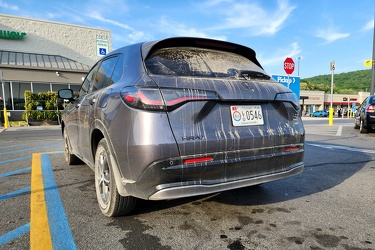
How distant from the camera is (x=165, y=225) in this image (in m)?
2.38

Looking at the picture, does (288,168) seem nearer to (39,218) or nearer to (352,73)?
(39,218)

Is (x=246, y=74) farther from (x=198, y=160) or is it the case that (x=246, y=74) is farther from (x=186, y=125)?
(x=198, y=160)

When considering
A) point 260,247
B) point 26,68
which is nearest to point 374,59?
point 260,247

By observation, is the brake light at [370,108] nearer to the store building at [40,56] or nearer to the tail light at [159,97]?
the tail light at [159,97]

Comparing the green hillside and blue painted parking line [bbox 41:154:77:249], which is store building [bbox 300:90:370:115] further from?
blue painted parking line [bbox 41:154:77:249]

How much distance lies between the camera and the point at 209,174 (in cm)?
213

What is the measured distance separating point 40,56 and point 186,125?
25638mm

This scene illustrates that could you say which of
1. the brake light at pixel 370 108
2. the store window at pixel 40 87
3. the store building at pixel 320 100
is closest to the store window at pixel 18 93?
the store window at pixel 40 87

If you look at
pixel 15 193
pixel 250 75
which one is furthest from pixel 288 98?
Result: pixel 15 193

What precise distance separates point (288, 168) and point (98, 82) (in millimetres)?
2328

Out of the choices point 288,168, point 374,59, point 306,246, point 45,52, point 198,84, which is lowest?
point 306,246

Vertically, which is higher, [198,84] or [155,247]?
[198,84]

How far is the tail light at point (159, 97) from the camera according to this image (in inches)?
80.5

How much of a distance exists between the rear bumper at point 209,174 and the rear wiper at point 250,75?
2.39 feet
